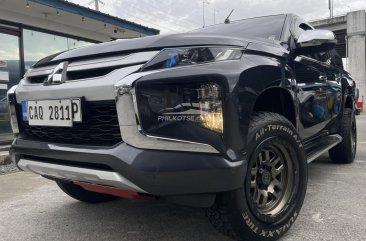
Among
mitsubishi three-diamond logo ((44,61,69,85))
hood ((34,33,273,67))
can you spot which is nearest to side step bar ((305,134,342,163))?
hood ((34,33,273,67))

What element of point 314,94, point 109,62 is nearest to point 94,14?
point 314,94

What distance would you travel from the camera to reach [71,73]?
240 centimetres

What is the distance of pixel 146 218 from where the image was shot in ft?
9.72

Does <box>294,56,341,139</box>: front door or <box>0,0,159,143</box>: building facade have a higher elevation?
<box>0,0,159,143</box>: building facade

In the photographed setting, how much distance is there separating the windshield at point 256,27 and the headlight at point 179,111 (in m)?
1.26

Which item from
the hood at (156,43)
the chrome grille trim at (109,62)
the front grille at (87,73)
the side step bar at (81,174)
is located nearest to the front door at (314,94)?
the hood at (156,43)

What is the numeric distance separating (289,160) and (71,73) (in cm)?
149

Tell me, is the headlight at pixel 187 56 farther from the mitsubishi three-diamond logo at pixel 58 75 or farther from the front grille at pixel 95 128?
the mitsubishi three-diamond logo at pixel 58 75

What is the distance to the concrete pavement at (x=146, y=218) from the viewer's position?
8.47 feet

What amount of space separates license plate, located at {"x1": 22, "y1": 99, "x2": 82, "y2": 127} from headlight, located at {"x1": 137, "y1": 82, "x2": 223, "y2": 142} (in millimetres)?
471

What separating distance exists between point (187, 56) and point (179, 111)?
0.34 metres

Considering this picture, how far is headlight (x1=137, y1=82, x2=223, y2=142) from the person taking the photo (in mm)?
1957

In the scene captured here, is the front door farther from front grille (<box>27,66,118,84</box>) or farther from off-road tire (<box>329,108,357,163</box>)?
front grille (<box>27,66,118,84</box>)

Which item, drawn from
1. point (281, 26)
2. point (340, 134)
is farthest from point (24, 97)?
point (340, 134)
